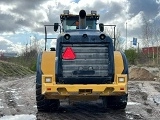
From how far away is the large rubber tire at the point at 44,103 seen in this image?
30.0 ft

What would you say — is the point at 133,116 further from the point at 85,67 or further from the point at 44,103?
the point at 44,103

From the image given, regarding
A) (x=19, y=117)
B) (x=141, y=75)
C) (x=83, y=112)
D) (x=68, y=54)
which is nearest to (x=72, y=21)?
(x=68, y=54)

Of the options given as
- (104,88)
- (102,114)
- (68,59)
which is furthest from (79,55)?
(102,114)

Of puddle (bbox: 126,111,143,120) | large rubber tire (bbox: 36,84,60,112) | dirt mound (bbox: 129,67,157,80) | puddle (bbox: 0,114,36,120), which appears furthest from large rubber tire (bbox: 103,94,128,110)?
dirt mound (bbox: 129,67,157,80)

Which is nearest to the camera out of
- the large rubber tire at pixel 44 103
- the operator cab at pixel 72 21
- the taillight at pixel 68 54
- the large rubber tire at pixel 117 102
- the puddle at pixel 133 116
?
the puddle at pixel 133 116

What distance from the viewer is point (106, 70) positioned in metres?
8.53

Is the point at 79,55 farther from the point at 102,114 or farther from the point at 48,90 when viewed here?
the point at 102,114

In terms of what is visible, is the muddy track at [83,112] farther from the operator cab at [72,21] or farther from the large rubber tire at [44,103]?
the operator cab at [72,21]

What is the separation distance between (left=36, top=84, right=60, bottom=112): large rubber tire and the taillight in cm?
123

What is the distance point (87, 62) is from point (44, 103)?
69.8 inches

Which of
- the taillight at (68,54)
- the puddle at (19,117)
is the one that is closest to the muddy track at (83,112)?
the puddle at (19,117)

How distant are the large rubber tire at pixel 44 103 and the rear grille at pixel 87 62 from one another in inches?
42.8

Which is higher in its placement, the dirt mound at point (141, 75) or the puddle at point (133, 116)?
the dirt mound at point (141, 75)

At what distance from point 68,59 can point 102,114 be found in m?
1.74
